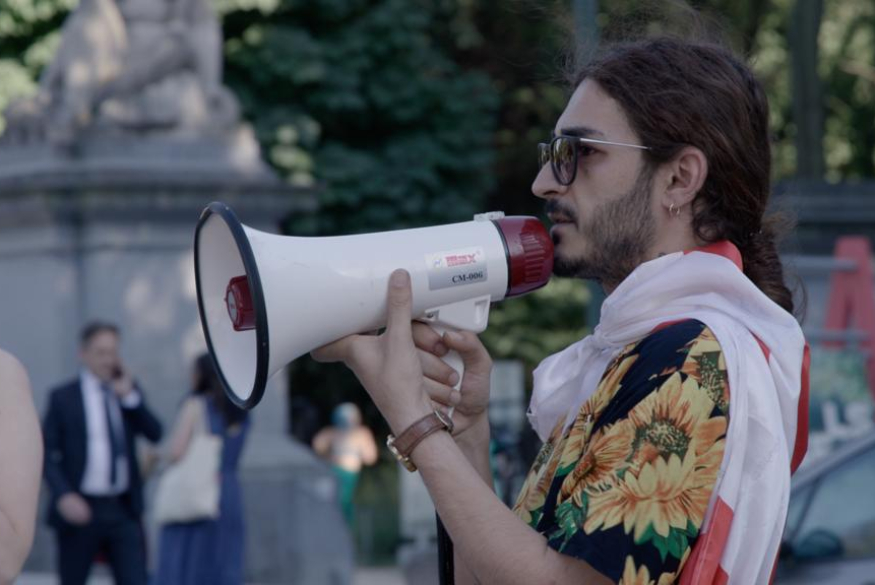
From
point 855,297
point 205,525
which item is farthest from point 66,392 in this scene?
point 855,297

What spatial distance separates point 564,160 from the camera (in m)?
→ 2.46

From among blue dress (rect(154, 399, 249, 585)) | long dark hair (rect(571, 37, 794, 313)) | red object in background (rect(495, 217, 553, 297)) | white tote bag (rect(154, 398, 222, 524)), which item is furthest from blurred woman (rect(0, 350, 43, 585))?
blue dress (rect(154, 399, 249, 585))

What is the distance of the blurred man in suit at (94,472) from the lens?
7422mm

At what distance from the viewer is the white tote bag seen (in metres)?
7.68

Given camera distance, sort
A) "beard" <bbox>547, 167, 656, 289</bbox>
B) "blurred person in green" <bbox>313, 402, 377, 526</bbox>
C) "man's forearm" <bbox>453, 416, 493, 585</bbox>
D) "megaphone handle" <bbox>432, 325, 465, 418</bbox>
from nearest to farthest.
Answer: "beard" <bbox>547, 167, 656, 289</bbox>, "megaphone handle" <bbox>432, 325, 465, 418</bbox>, "man's forearm" <bbox>453, 416, 493, 585</bbox>, "blurred person in green" <bbox>313, 402, 377, 526</bbox>

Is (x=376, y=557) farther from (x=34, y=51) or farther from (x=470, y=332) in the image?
(x=470, y=332)

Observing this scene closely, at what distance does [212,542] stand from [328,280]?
578cm

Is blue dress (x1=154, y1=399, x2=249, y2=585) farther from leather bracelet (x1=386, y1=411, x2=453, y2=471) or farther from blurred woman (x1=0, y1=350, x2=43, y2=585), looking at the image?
leather bracelet (x1=386, y1=411, x2=453, y2=471)

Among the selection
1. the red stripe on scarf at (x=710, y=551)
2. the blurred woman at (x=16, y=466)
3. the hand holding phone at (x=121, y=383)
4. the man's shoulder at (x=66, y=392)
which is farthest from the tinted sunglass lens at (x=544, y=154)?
the hand holding phone at (x=121, y=383)

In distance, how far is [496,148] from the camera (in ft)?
70.4

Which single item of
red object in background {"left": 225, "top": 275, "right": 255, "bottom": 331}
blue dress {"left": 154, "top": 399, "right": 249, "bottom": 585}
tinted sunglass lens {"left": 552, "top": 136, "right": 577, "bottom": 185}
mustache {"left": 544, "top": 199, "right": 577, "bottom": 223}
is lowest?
blue dress {"left": 154, "top": 399, "right": 249, "bottom": 585}

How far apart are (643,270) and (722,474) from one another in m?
0.36

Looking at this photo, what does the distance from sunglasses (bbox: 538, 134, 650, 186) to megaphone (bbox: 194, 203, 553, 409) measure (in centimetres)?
12

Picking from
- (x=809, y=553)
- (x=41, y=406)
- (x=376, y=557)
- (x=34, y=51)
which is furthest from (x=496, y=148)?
(x=809, y=553)
